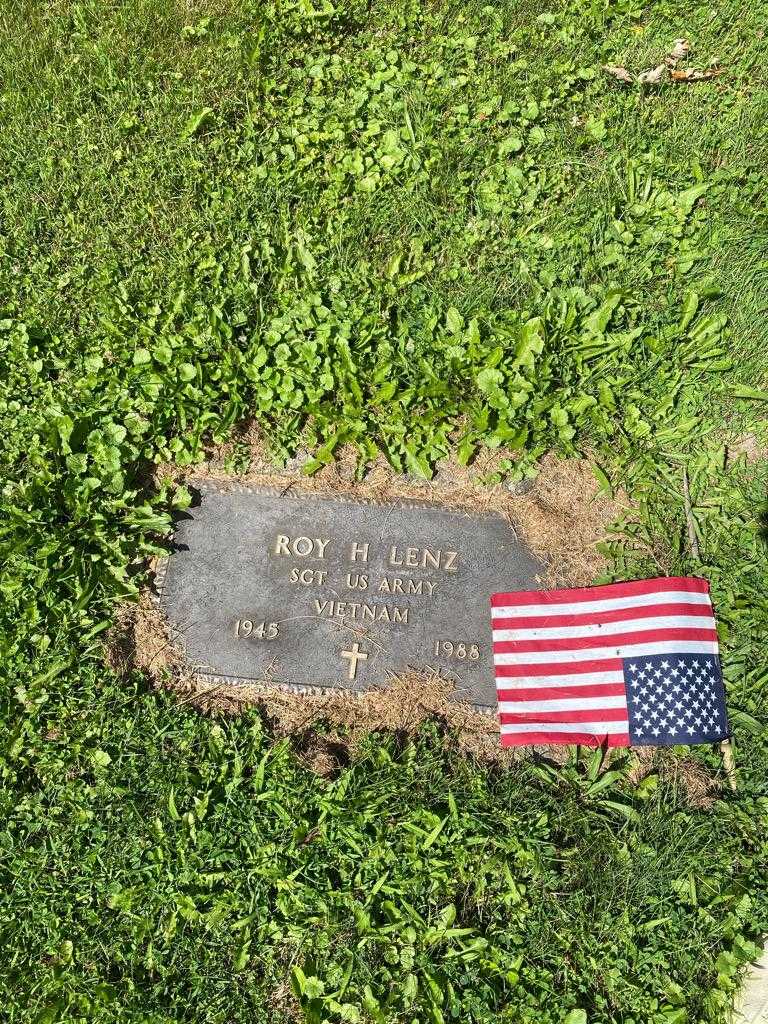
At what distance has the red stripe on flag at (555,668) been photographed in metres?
3.29

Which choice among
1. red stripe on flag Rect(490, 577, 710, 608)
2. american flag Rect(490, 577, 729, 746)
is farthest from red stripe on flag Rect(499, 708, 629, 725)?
red stripe on flag Rect(490, 577, 710, 608)

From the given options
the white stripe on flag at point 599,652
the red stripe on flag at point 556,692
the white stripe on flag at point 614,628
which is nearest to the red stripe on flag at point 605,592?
the white stripe on flag at point 614,628

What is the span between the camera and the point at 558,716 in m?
3.25

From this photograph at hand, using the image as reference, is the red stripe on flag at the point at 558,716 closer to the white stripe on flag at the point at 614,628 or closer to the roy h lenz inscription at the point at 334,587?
the roy h lenz inscription at the point at 334,587

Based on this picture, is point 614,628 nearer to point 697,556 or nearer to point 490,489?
point 697,556

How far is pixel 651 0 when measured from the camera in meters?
4.59

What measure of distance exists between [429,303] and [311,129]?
4.27 feet

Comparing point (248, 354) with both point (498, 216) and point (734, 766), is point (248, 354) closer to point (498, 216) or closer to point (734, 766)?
point (498, 216)

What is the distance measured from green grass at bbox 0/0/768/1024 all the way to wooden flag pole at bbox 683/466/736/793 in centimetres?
4

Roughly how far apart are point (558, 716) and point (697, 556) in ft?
3.27

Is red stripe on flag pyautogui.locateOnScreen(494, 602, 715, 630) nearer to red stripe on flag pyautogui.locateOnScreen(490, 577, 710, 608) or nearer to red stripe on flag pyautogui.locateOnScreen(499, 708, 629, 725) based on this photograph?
red stripe on flag pyautogui.locateOnScreen(490, 577, 710, 608)

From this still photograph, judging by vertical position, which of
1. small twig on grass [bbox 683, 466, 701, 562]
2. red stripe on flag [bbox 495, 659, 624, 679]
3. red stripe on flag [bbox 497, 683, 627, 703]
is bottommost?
red stripe on flag [bbox 497, 683, 627, 703]

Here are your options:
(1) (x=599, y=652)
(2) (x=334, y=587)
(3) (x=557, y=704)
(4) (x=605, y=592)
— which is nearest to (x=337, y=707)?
(2) (x=334, y=587)

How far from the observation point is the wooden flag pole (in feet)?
10.5
